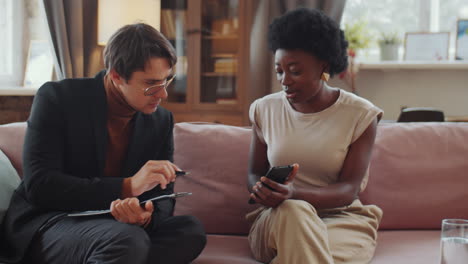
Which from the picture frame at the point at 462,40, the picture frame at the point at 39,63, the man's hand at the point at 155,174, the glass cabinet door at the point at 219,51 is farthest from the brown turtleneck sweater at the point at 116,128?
the picture frame at the point at 462,40

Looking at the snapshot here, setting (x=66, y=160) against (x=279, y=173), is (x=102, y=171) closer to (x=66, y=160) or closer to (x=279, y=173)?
(x=66, y=160)

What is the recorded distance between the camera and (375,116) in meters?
1.68

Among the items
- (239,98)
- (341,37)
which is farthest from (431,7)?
(341,37)

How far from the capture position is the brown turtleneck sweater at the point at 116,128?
160 cm

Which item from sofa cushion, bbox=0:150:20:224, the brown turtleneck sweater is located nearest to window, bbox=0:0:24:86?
sofa cushion, bbox=0:150:20:224

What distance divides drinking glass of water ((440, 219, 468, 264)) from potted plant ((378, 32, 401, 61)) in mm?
2902

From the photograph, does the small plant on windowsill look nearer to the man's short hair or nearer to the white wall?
the white wall

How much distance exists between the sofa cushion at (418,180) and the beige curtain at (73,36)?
2.15 metres

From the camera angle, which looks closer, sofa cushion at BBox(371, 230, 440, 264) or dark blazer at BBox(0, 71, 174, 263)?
dark blazer at BBox(0, 71, 174, 263)

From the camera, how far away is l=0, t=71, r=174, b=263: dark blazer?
1.46 meters

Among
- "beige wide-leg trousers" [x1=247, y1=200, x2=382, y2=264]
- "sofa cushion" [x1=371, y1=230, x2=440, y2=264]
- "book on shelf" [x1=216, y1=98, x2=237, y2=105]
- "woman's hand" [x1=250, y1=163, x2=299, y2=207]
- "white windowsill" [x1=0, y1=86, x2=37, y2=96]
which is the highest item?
"white windowsill" [x1=0, y1=86, x2=37, y2=96]

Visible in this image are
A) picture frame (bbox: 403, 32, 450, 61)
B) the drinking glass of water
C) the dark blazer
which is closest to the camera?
the drinking glass of water

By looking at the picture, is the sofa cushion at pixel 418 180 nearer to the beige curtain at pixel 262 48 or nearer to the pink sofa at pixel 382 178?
the pink sofa at pixel 382 178

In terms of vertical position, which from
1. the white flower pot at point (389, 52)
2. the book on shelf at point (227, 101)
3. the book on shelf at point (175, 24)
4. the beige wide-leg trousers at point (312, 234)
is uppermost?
the book on shelf at point (175, 24)
